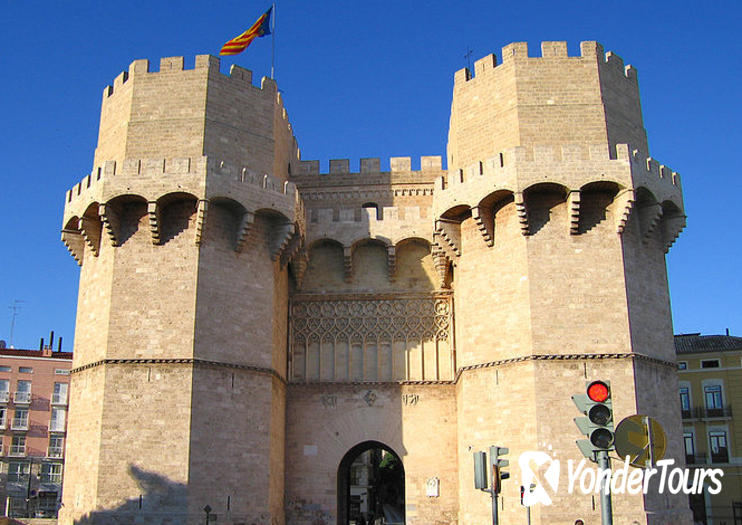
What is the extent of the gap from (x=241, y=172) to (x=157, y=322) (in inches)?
177

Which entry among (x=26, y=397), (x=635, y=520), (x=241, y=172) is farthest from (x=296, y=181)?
(x=26, y=397)

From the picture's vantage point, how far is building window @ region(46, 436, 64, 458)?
4425 centimetres

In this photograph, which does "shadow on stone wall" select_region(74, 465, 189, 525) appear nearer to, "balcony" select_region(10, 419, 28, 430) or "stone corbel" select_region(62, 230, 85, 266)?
"stone corbel" select_region(62, 230, 85, 266)

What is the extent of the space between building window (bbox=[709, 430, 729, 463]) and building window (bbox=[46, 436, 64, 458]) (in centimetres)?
3322

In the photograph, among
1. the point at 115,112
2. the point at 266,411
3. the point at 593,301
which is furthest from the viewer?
the point at 115,112

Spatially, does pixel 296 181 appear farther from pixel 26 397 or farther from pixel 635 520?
pixel 26 397

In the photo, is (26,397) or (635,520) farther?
(26,397)

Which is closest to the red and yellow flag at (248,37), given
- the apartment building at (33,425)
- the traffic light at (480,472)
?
the traffic light at (480,472)

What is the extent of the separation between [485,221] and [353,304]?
518 cm

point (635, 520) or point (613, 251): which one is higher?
point (613, 251)

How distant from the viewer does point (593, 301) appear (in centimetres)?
1947

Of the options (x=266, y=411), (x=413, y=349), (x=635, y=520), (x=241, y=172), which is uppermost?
(x=241, y=172)

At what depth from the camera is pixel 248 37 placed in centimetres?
2312

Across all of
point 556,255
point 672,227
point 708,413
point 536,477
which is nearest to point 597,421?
point 536,477
